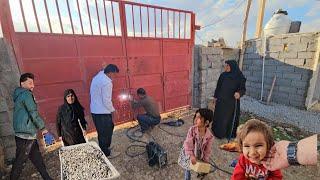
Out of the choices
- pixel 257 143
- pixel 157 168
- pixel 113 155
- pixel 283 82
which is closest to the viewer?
pixel 257 143

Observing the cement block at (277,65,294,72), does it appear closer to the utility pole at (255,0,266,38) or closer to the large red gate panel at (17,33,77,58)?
the utility pole at (255,0,266,38)

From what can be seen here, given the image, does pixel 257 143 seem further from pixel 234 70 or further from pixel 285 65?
pixel 285 65

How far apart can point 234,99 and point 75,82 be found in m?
3.68

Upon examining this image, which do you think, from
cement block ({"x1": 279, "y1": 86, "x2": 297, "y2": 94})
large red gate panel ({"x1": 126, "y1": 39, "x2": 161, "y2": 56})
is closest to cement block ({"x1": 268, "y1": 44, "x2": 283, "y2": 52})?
cement block ({"x1": 279, "y1": 86, "x2": 297, "y2": 94})

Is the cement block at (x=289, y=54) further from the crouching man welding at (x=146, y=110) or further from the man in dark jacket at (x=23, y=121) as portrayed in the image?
the man in dark jacket at (x=23, y=121)

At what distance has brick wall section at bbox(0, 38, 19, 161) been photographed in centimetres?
327

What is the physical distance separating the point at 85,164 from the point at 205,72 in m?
5.12

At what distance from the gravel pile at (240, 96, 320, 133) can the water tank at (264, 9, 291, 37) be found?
3.57 metres

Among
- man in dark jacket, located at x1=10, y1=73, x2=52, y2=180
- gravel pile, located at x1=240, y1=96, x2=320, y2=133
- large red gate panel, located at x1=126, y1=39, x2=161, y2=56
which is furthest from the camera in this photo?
gravel pile, located at x1=240, y1=96, x2=320, y2=133

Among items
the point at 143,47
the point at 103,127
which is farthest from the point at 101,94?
the point at 143,47

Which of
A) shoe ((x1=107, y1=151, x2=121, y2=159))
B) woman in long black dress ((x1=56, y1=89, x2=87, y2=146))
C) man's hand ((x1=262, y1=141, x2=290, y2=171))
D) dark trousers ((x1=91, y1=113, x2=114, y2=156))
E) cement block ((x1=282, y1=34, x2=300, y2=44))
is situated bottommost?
shoe ((x1=107, y1=151, x2=121, y2=159))

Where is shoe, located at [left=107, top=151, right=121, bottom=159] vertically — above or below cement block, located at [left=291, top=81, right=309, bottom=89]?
below

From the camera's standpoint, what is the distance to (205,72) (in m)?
6.46

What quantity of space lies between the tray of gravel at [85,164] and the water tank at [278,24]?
945 centimetres
